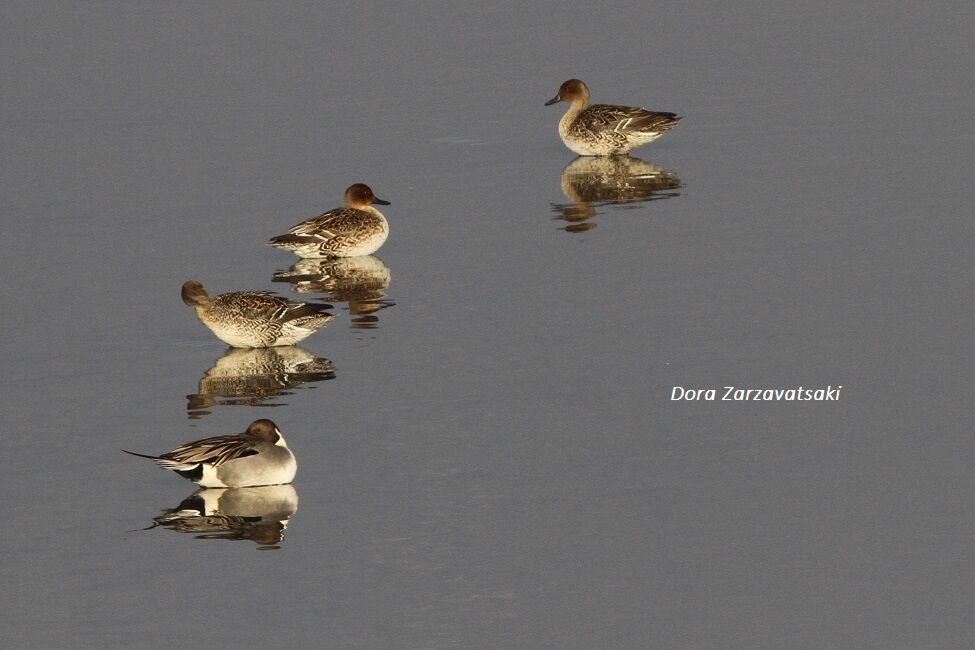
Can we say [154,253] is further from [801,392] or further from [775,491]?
[775,491]

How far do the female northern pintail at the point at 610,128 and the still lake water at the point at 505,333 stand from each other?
15.9 inches

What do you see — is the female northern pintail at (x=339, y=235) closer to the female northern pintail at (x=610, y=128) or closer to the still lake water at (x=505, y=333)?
the still lake water at (x=505, y=333)

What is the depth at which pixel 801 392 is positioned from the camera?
55.0 ft

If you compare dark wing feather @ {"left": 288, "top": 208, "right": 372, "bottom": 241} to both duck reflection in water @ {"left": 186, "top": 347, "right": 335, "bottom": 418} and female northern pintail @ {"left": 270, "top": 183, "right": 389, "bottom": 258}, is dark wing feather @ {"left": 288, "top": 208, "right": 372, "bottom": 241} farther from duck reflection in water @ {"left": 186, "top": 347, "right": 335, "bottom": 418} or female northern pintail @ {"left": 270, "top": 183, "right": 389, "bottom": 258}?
duck reflection in water @ {"left": 186, "top": 347, "right": 335, "bottom": 418}

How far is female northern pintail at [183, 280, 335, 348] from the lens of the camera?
19.3 meters

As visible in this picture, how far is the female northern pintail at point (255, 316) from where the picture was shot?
19.3 metres

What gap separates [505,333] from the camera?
1922 centimetres

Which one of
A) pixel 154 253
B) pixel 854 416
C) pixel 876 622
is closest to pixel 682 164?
pixel 154 253

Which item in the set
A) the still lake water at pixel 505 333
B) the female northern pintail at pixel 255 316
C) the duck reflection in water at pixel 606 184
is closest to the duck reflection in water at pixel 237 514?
the still lake water at pixel 505 333

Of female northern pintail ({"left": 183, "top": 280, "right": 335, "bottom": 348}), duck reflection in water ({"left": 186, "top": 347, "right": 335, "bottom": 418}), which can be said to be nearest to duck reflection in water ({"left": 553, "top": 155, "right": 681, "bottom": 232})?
female northern pintail ({"left": 183, "top": 280, "right": 335, "bottom": 348})

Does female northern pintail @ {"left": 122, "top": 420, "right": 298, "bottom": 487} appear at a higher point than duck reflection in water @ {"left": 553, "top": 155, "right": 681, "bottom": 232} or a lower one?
lower

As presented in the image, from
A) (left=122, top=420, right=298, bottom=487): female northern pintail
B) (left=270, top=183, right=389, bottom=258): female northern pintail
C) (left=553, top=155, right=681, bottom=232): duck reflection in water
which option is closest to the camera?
(left=122, top=420, right=298, bottom=487): female northern pintail

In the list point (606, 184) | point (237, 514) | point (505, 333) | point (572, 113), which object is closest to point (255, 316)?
point (505, 333)

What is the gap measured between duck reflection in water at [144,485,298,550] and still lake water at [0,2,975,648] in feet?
0.28
